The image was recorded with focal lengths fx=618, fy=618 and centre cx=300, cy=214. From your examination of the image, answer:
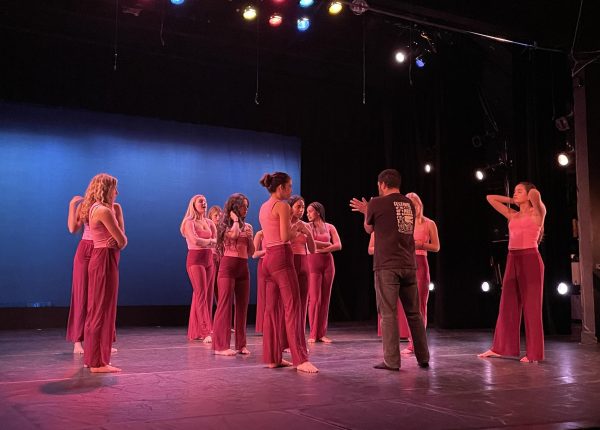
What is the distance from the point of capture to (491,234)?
392 inches

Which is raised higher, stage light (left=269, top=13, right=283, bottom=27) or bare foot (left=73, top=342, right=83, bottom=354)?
stage light (left=269, top=13, right=283, bottom=27)

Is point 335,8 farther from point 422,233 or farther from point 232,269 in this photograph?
point 232,269

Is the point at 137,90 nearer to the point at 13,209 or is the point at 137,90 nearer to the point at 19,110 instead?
the point at 19,110

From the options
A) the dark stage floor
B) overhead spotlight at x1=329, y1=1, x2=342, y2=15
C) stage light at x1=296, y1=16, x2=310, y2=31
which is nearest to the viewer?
the dark stage floor

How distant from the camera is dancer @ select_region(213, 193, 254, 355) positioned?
573 centimetres

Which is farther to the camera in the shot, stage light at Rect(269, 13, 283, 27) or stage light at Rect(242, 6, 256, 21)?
stage light at Rect(269, 13, 283, 27)

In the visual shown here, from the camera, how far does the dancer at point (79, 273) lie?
5.43 metres

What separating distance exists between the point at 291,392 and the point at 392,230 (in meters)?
1.61

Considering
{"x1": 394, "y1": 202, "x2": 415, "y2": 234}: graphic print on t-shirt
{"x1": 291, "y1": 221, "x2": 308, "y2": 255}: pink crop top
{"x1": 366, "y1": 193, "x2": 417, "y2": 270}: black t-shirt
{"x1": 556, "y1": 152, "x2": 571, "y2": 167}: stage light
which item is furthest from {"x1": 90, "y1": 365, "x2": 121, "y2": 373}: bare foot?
{"x1": 556, "y1": 152, "x2": 571, "y2": 167}: stage light

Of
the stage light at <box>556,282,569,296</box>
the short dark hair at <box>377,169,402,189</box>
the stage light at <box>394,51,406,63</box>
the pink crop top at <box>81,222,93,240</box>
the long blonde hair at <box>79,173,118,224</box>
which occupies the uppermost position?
the stage light at <box>394,51,406,63</box>

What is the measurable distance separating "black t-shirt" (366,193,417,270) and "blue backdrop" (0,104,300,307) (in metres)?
5.30

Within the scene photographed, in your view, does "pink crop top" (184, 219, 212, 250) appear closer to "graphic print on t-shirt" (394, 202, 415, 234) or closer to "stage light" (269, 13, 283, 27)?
"graphic print on t-shirt" (394, 202, 415, 234)

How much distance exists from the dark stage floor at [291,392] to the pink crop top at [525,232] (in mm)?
1060

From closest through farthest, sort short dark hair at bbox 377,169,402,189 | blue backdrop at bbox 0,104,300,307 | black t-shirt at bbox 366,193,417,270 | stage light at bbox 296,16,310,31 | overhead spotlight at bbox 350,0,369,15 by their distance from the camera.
Answer: black t-shirt at bbox 366,193,417,270 < short dark hair at bbox 377,169,402,189 < overhead spotlight at bbox 350,0,369,15 < blue backdrop at bbox 0,104,300,307 < stage light at bbox 296,16,310,31
